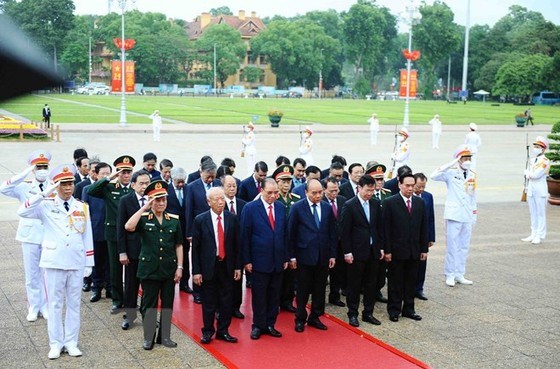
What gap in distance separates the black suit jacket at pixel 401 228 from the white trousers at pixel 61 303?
3558 mm

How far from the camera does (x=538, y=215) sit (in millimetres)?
12844

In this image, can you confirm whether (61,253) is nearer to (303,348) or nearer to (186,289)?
(303,348)

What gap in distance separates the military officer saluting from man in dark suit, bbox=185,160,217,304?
203 cm

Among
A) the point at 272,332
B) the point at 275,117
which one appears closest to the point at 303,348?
the point at 272,332

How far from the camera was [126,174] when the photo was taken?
8.04 meters

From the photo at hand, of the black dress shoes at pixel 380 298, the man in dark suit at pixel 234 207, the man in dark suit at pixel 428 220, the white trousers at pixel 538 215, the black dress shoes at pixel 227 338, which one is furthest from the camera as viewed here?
the white trousers at pixel 538 215

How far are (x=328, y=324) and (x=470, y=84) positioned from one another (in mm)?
115236

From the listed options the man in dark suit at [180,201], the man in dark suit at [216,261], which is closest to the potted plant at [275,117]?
the man in dark suit at [180,201]

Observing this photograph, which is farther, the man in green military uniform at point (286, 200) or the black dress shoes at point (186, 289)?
the black dress shoes at point (186, 289)

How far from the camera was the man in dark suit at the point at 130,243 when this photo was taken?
7.27 metres

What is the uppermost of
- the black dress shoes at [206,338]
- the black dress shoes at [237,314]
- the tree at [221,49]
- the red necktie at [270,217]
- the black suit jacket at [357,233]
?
the tree at [221,49]

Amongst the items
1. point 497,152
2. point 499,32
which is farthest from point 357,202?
point 499,32

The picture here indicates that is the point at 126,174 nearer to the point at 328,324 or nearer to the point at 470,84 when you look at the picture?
the point at 328,324

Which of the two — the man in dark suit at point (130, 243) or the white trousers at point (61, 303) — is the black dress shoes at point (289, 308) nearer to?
the man in dark suit at point (130, 243)
